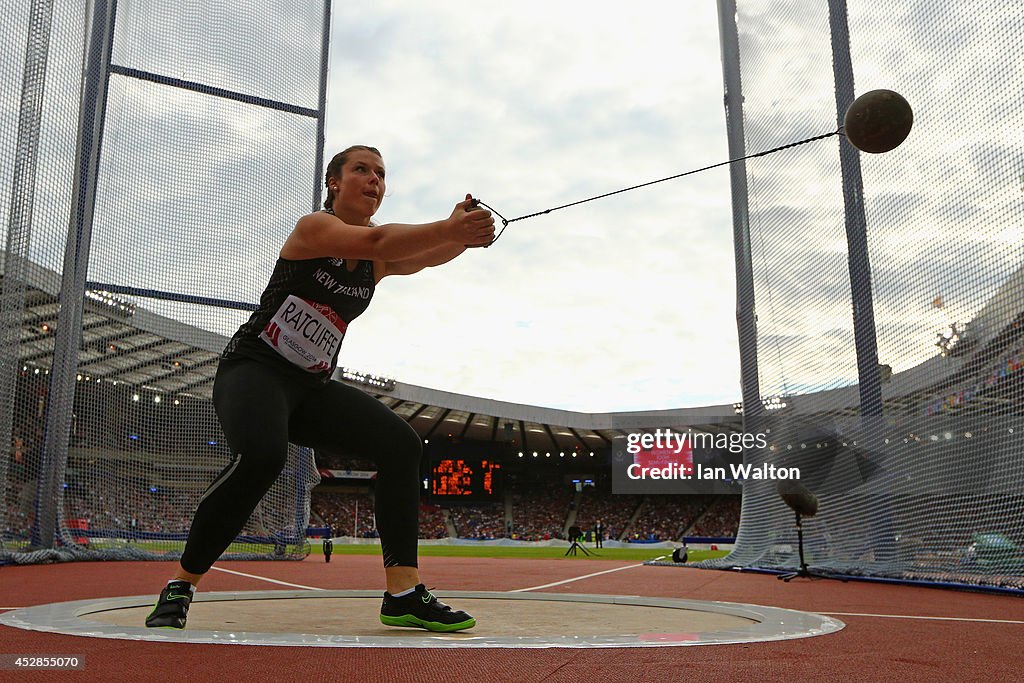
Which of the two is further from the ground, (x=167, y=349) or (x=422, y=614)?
(x=167, y=349)

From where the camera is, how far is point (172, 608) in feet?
7.89

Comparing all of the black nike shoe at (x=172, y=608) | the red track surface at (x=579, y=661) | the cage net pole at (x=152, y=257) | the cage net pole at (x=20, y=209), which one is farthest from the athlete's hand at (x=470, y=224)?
the cage net pole at (x=152, y=257)

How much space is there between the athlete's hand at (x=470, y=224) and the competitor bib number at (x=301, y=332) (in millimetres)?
685

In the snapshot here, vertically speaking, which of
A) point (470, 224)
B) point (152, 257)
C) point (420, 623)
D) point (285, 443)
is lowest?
point (420, 623)

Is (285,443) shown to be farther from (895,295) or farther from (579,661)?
(895,295)

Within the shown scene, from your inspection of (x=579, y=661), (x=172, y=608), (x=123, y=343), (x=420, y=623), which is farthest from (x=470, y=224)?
(x=123, y=343)

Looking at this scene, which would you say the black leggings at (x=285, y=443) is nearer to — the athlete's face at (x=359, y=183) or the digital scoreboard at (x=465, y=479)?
the athlete's face at (x=359, y=183)

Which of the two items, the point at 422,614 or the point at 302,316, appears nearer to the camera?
the point at 422,614

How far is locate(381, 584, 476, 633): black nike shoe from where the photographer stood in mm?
2535

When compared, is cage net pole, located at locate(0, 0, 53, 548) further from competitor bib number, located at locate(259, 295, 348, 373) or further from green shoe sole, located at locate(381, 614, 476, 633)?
green shoe sole, located at locate(381, 614, 476, 633)

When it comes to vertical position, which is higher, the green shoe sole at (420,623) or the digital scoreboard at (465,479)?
the digital scoreboard at (465,479)

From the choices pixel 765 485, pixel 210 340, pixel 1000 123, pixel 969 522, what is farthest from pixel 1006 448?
pixel 210 340

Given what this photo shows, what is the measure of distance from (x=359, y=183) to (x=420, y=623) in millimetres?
1543

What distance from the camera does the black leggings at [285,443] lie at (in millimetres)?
2535
